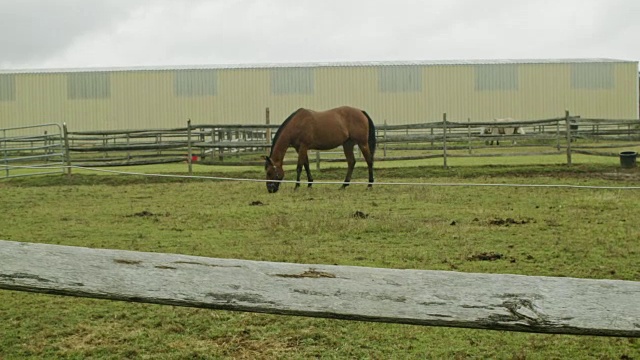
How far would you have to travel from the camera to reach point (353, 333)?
4637mm

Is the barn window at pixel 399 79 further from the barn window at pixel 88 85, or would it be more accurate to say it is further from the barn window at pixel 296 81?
the barn window at pixel 88 85

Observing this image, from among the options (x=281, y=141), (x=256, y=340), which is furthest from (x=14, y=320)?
(x=281, y=141)

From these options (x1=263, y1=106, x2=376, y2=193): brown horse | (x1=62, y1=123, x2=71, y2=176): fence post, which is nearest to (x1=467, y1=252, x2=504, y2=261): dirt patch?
(x1=263, y1=106, x2=376, y2=193): brown horse

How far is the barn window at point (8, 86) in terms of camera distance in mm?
37906

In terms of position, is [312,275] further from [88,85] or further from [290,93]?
[88,85]

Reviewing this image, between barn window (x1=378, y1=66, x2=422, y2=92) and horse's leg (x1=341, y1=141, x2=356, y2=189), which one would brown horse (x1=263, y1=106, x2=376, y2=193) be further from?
barn window (x1=378, y1=66, x2=422, y2=92)

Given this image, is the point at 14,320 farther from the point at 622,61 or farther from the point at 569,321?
the point at 622,61

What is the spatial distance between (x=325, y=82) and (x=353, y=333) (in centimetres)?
3391

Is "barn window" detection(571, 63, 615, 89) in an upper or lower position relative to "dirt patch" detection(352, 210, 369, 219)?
upper

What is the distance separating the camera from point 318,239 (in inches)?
315

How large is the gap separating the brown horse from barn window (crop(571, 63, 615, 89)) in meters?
26.6

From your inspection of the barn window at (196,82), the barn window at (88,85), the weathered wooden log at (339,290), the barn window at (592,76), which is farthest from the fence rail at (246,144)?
the weathered wooden log at (339,290)

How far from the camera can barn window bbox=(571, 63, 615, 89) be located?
126ft

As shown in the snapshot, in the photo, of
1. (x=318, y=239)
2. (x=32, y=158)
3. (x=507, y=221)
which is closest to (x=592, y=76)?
(x=32, y=158)
